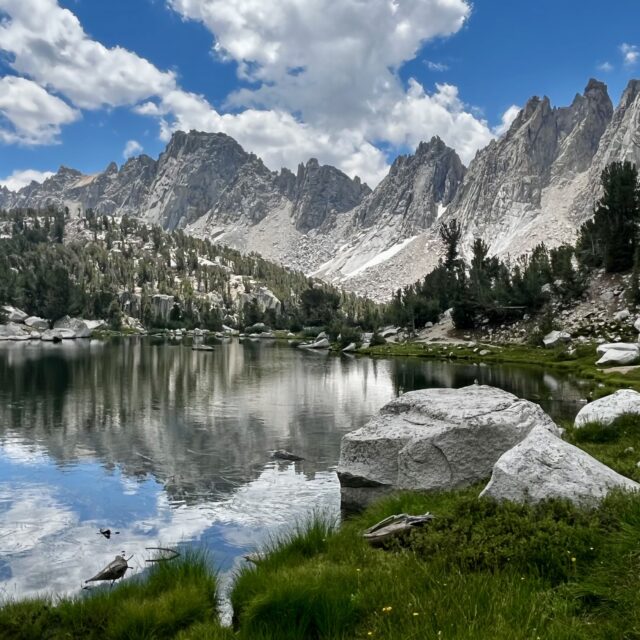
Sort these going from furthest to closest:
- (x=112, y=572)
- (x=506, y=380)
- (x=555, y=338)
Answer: (x=555, y=338)
(x=506, y=380)
(x=112, y=572)

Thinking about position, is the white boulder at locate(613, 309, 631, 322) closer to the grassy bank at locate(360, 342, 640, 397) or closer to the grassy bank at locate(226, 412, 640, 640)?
the grassy bank at locate(360, 342, 640, 397)

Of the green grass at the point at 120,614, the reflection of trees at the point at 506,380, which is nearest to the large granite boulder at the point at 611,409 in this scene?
the reflection of trees at the point at 506,380

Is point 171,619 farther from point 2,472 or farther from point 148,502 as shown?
point 2,472

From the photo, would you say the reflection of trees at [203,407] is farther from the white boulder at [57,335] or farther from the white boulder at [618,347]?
the white boulder at [57,335]

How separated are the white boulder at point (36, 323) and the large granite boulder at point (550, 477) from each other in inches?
8006

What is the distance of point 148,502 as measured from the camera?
2180 cm

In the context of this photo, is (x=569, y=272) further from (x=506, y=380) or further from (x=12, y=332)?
(x=12, y=332)

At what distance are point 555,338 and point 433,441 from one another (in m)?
83.2

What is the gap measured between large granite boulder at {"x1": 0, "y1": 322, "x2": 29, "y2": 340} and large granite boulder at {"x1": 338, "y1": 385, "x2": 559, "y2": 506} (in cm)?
16755

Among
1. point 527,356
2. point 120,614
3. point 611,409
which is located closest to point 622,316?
point 527,356

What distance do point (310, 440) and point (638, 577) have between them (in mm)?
27367

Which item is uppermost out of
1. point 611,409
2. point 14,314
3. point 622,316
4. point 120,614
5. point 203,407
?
point 622,316

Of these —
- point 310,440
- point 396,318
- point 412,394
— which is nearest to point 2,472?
point 310,440

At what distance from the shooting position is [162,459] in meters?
28.7
